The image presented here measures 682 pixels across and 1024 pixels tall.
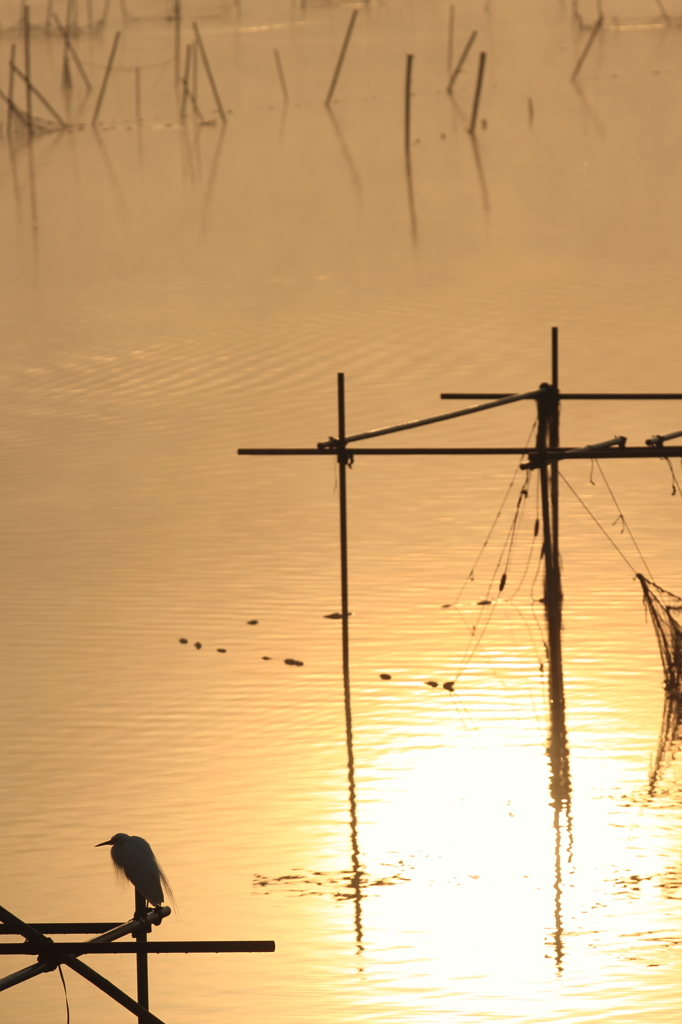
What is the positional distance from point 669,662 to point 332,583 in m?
3.49

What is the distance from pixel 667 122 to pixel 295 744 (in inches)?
1051

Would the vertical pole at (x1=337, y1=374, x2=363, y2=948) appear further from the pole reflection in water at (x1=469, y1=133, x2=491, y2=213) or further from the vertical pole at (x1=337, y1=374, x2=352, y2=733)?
the pole reflection in water at (x1=469, y1=133, x2=491, y2=213)

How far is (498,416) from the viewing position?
17.6 m

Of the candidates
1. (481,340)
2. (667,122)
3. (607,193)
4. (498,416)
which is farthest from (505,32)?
(498,416)

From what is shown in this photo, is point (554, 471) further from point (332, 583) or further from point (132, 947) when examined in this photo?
point (132, 947)

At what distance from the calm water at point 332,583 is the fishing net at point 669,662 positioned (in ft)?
0.41

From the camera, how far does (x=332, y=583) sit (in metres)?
12.6

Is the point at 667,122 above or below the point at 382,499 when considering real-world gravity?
above

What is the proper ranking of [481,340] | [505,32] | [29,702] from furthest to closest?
1. [505,32]
2. [481,340]
3. [29,702]

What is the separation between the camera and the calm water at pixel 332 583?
738 cm

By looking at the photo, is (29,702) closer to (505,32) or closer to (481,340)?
(481,340)

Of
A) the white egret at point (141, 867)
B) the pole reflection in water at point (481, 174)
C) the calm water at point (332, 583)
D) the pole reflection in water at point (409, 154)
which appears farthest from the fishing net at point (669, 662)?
the pole reflection in water at point (481, 174)

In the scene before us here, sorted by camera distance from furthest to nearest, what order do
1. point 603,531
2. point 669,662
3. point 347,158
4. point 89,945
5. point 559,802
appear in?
point 347,158
point 603,531
point 669,662
point 559,802
point 89,945

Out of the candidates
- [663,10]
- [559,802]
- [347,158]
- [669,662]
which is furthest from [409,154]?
[559,802]
